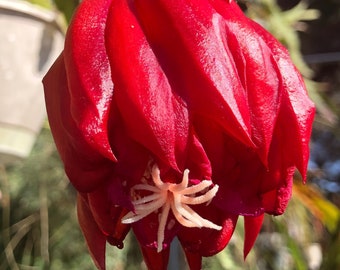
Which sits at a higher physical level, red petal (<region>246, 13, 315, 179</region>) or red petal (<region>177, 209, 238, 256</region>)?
red petal (<region>246, 13, 315, 179</region>)

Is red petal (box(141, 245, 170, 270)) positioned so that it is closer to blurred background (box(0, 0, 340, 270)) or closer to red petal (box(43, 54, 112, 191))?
A: red petal (box(43, 54, 112, 191))

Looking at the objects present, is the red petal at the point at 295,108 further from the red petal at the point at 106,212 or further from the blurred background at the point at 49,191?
the blurred background at the point at 49,191

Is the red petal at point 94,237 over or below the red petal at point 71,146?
below

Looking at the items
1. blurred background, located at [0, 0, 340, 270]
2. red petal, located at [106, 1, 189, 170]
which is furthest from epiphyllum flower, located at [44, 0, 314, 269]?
blurred background, located at [0, 0, 340, 270]

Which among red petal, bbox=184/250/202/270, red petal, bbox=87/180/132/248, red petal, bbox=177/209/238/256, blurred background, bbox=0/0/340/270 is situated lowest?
blurred background, bbox=0/0/340/270

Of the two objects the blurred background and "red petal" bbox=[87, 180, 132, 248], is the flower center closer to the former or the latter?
"red petal" bbox=[87, 180, 132, 248]

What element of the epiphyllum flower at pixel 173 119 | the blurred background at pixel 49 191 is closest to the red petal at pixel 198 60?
the epiphyllum flower at pixel 173 119

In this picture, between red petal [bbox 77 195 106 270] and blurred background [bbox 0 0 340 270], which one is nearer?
red petal [bbox 77 195 106 270]
